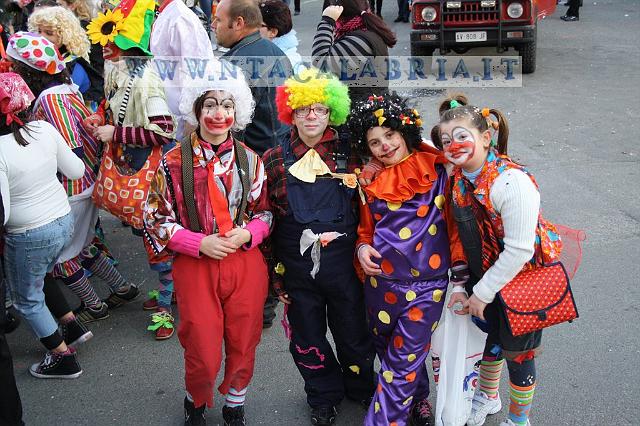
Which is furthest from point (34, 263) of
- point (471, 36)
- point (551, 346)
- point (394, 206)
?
point (471, 36)

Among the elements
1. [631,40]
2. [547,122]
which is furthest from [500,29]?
[631,40]

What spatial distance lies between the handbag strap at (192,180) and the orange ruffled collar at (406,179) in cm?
56

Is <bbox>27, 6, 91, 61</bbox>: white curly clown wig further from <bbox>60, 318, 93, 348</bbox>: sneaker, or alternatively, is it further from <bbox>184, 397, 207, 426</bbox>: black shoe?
<bbox>184, 397, 207, 426</bbox>: black shoe

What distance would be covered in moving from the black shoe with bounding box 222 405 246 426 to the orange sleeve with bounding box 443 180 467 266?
1.23 metres

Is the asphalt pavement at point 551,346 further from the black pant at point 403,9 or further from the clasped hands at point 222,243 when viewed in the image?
the black pant at point 403,9

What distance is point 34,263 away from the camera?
3.59 m

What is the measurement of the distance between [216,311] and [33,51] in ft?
6.22

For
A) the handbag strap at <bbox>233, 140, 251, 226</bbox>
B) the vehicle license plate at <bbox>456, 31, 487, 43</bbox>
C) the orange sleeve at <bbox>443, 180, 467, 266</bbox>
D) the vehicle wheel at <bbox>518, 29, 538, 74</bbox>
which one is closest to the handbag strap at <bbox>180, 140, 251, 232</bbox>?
the handbag strap at <bbox>233, 140, 251, 226</bbox>

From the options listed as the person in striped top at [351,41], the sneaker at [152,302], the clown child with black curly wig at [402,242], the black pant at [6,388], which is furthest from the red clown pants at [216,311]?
the person in striped top at [351,41]

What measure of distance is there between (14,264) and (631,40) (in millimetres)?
11915

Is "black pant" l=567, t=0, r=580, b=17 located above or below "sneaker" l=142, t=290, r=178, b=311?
above

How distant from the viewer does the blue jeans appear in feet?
11.6

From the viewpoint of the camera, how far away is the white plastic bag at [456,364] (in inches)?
119

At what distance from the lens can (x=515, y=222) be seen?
8.69 feet
